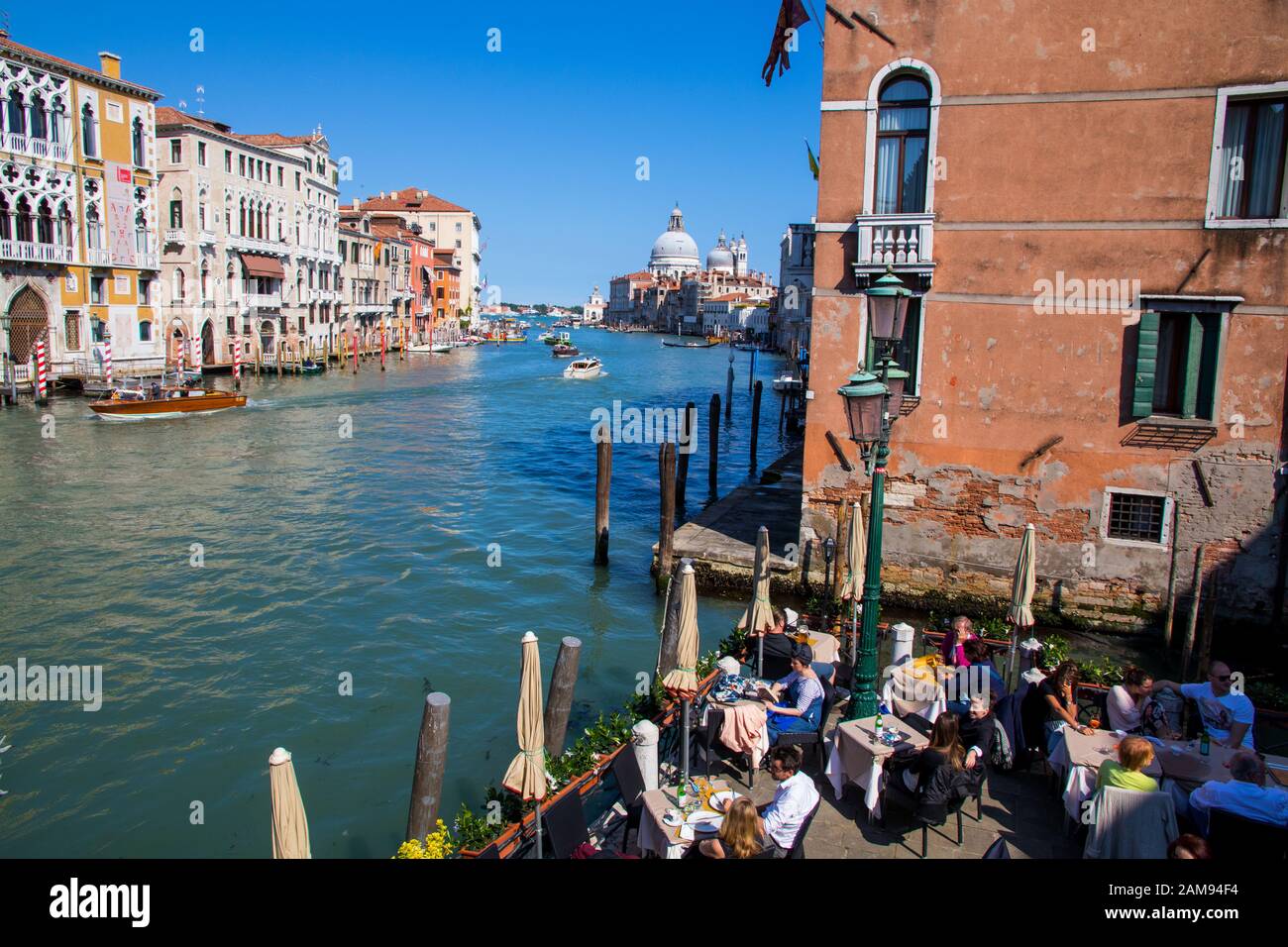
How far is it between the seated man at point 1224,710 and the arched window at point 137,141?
4198 centimetres

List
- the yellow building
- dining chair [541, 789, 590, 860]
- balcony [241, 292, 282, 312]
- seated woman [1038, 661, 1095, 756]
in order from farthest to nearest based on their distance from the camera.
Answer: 1. balcony [241, 292, 282, 312]
2. the yellow building
3. seated woman [1038, 661, 1095, 756]
4. dining chair [541, 789, 590, 860]

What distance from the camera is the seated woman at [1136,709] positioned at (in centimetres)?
678

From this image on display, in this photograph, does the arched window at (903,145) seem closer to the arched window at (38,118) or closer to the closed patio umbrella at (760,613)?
the closed patio umbrella at (760,613)

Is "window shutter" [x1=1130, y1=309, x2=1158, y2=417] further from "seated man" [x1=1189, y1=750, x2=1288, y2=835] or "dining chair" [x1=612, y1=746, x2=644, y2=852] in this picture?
"dining chair" [x1=612, y1=746, x2=644, y2=852]

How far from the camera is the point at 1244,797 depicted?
5.25 metres

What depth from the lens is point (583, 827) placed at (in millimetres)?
6117

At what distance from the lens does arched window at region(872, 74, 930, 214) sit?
1153 centimetres

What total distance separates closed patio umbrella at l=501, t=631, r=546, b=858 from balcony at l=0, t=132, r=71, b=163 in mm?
35635

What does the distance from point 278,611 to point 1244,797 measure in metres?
12.0

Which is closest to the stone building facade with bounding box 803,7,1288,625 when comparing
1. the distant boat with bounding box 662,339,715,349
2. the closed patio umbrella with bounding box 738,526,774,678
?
the closed patio umbrella with bounding box 738,526,774,678

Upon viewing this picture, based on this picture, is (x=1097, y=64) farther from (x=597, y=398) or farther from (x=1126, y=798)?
(x=597, y=398)

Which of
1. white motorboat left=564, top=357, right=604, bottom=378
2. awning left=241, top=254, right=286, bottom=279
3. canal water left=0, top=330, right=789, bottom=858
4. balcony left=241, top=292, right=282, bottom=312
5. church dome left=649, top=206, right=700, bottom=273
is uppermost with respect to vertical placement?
church dome left=649, top=206, right=700, bottom=273

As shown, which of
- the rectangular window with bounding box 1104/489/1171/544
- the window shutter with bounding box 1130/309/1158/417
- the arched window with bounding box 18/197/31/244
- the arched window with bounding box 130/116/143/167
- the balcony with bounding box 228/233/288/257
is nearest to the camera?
the window shutter with bounding box 1130/309/1158/417
